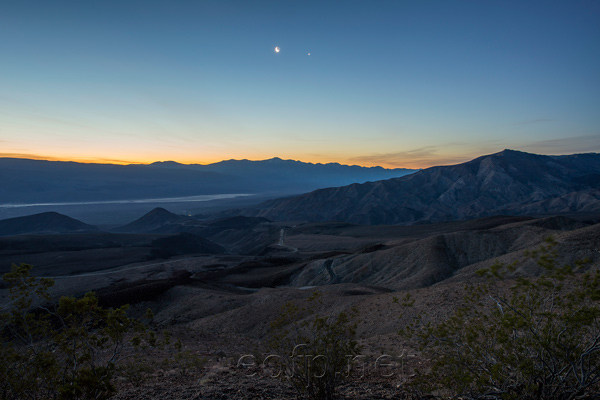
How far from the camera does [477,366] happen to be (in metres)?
7.35

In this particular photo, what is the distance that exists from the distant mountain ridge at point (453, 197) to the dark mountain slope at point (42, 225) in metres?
81.6

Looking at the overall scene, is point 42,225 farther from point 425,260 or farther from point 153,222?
point 425,260

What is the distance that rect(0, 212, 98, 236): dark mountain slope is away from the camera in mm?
133750

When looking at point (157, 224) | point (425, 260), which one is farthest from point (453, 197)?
point (425, 260)

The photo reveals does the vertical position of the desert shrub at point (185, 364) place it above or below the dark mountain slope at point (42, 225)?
above

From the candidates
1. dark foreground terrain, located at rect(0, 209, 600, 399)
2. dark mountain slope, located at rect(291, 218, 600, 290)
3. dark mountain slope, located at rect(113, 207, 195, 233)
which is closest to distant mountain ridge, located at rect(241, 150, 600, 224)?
dark mountain slope, located at rect(113, 207, 195, 233)

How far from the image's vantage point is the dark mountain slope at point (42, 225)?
13375 cm

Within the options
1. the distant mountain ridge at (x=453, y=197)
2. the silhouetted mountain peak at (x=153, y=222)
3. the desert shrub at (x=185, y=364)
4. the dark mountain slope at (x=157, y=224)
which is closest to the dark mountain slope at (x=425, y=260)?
the desert shrub at (x=185, y=364)

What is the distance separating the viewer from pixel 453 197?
177 m

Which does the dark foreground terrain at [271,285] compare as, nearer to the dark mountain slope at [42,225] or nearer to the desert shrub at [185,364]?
the desert shrub at [185,364]

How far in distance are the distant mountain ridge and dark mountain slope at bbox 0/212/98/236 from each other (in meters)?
81.6

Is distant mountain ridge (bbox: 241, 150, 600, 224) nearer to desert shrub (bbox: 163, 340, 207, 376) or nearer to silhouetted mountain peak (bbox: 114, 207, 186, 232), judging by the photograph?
silhouetted mountain peak (bbox: 114, 207, 186, 232)

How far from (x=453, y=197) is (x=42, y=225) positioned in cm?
19527

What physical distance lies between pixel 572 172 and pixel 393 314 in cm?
24202
